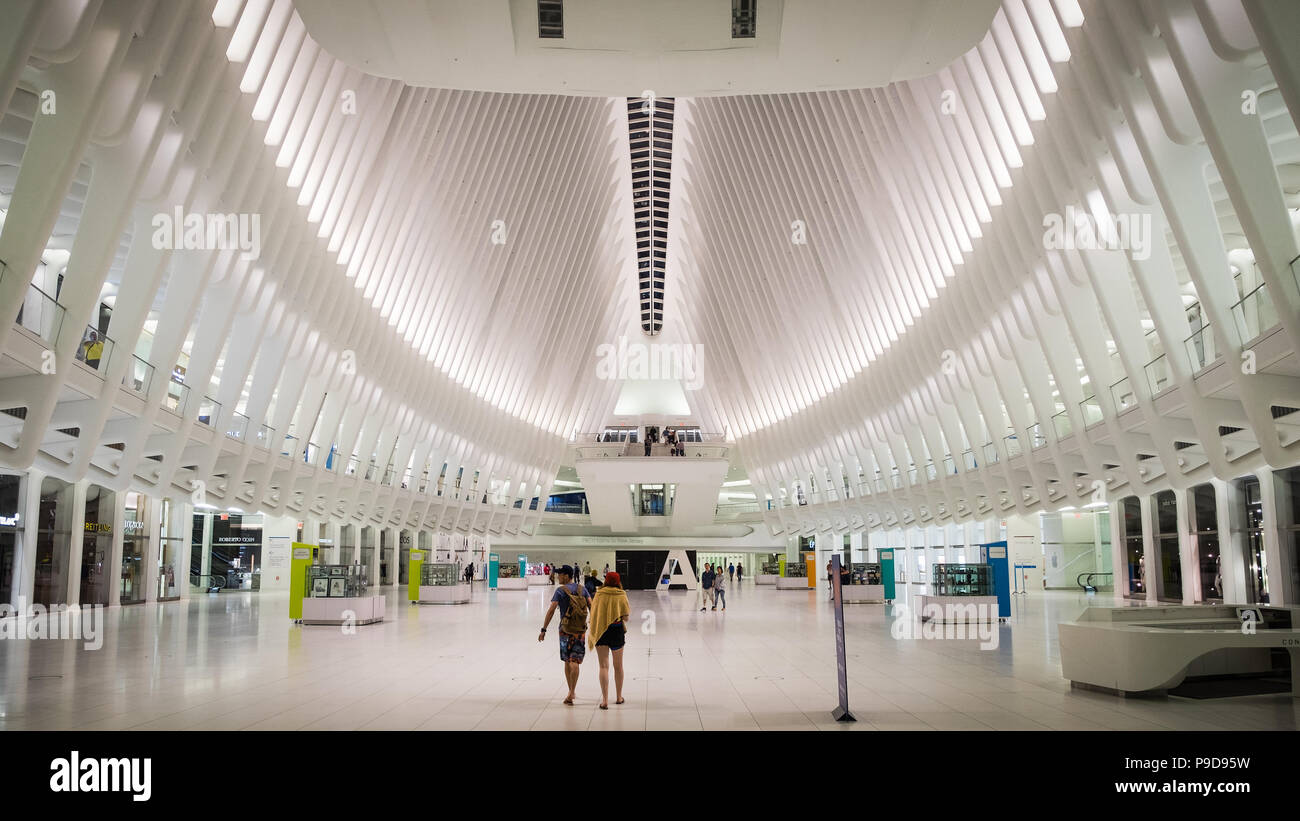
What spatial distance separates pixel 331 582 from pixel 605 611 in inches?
469

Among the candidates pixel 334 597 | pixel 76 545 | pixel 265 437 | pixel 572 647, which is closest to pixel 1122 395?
pixel 572 647

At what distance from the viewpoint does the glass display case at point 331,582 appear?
62.0 feet

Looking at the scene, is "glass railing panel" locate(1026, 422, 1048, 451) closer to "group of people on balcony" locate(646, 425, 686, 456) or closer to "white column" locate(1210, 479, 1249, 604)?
"white column" locate(1210, 479, 1249, 604)

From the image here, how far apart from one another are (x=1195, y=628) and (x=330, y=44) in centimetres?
1244

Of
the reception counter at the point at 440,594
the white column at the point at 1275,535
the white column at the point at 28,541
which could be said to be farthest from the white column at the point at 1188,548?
the white column at the point at 28,541

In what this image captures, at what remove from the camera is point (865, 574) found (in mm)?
30047

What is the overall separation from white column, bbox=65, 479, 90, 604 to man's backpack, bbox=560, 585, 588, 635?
19.5 metres

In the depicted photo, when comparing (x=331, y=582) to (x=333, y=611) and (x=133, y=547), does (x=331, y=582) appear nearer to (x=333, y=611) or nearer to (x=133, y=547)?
(x=333, y=611)

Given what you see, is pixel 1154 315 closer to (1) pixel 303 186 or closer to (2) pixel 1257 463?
(2) pixel 1257 463

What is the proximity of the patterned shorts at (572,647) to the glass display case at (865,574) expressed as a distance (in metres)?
22.5

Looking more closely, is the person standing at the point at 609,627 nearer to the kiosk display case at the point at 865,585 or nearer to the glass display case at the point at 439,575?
the glass display case at the point at 439,575

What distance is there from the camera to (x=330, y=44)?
1123 cm

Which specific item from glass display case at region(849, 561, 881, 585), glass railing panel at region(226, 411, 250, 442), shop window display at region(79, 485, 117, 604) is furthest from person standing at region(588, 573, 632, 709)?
glass display case at region(849, 561, 881, 585)

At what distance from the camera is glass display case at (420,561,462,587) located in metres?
29.1
